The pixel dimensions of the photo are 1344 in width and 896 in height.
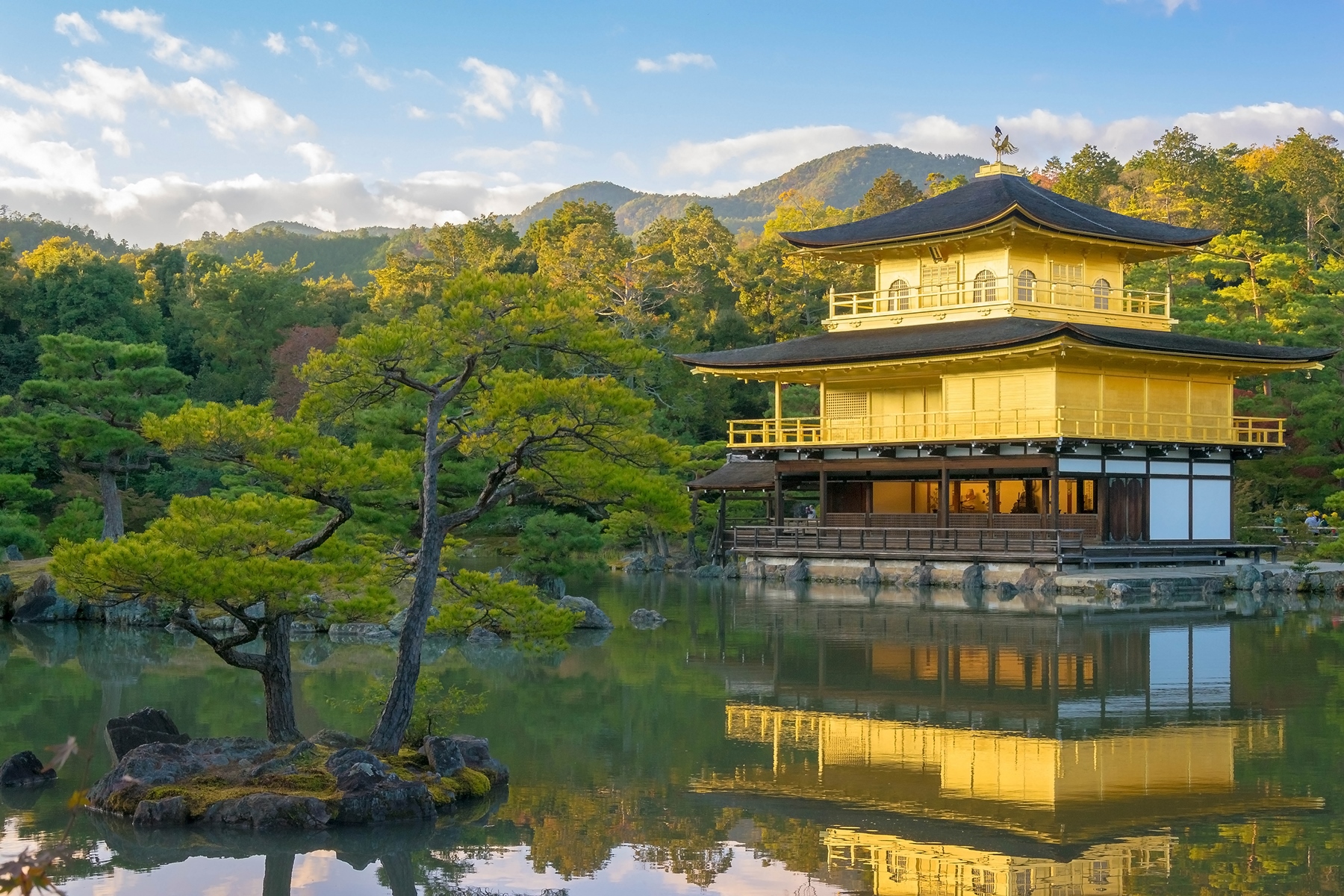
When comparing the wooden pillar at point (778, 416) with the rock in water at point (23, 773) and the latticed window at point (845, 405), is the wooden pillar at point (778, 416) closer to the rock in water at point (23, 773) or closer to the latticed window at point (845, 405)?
the latticed window at point (845, 405)

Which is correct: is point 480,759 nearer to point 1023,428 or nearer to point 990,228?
point 1023,428

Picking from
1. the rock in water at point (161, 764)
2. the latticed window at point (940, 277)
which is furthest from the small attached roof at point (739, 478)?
the rock in water at point (161, 764)

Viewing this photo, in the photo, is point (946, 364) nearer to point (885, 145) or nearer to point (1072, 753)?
point (1072, 753)

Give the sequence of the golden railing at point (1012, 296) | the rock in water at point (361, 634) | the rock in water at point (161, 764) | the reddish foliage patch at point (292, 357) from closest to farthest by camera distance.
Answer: the rock in water at point (161, 764)
the rock in water at point (361, 634)
the golden railing at point (1012, 296)
the reddish foliage patch at point (292, 357)

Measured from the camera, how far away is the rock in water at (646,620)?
78.2 feet

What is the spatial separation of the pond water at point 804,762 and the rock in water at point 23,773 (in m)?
0.20

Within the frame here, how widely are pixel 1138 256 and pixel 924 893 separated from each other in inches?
1185

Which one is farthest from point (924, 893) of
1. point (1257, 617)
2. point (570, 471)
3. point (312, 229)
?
point (312, 229)

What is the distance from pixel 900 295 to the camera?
36750 millimetres

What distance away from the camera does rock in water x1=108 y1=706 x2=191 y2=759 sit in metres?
11.7

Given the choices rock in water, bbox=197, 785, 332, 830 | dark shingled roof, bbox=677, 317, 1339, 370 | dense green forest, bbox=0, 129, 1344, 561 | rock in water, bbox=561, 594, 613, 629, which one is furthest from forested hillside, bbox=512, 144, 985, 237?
rock in water, bbox=197, 785, 332, 830

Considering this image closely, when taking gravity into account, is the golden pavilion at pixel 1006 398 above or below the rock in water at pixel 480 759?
above

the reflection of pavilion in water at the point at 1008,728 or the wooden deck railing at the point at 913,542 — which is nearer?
the reflection of pavilion in water at the point at 1008,728

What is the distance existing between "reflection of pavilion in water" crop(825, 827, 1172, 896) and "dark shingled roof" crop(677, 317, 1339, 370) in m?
21.4
